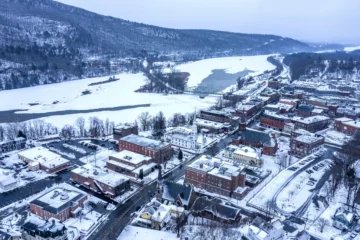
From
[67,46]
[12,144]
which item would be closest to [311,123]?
[12,144]

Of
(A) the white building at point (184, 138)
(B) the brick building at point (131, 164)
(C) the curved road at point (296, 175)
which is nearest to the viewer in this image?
(C) the curved road at point (296, 175)

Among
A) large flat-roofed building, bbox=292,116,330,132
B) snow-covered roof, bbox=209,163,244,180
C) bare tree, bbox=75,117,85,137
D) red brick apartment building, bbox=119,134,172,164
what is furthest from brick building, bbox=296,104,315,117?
bare tree, bbox=75,117,85,137

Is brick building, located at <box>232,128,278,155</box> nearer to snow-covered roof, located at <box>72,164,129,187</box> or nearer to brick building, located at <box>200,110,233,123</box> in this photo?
brick building, located at <box>200,110,233,123</box>

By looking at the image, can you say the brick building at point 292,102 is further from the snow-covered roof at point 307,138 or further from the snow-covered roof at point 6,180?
the snow-covered roof at point 6,180

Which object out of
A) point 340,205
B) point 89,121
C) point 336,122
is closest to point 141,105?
point 89,121

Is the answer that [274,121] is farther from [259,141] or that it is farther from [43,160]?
[43,160]

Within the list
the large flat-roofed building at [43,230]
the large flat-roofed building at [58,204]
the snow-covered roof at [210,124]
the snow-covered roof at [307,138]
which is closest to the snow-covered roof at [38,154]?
the large flat-roofed building at [58,204]
